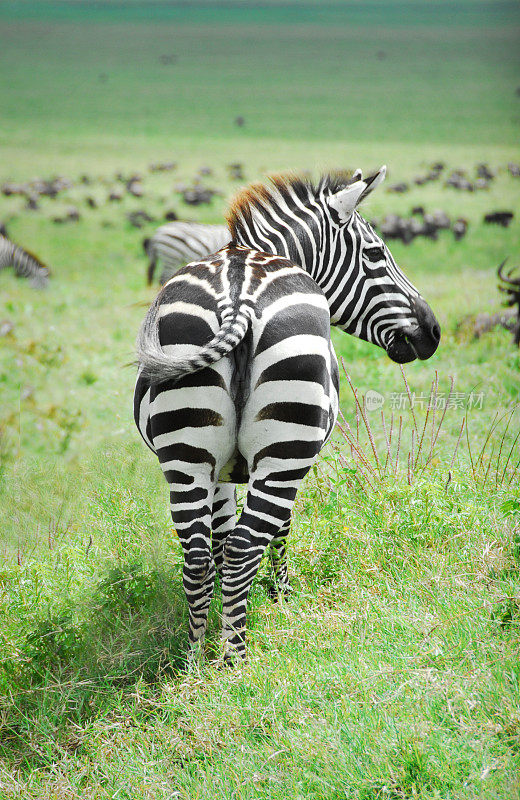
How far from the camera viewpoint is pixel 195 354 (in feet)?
9.52

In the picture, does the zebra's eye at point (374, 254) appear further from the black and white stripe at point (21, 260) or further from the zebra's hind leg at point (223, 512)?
the black and white stripe at point (21, 260)

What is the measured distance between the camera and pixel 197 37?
7850 cm

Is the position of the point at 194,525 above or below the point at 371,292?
below

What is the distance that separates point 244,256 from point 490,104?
59287 mm

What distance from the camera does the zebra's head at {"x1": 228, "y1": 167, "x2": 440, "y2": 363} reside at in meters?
3.70

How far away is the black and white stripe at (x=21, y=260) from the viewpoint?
10733 millimetres

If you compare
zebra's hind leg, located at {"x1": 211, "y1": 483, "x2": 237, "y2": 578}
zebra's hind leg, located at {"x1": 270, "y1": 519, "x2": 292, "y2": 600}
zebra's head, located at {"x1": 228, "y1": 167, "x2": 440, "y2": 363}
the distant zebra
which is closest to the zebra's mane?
zebra's head, located at {"x1": 228, "y1": 167, "x2": 440, "y2": 363}

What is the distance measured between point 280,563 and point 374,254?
5.97ft

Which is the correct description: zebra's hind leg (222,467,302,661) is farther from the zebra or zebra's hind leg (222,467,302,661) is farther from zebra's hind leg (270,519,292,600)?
zebra's hind leg (270,519,292,600)

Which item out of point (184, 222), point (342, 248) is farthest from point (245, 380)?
point (184, 222)

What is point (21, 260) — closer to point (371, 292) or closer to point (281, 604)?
point (371, 292)

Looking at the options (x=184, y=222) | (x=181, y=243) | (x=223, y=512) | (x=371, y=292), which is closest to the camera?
(x=223, y=512)

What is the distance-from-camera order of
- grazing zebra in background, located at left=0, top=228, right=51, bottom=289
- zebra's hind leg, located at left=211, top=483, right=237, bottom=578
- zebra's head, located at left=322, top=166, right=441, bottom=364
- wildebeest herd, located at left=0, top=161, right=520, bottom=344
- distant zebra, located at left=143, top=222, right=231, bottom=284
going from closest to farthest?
zebra's hind leg, located at left=211, top=483, right=237, bottom=578, zebra's head, located at left=322, top=166, right=441, bottom=364, grazing zebra in background, located at left=0, top=228, right=51, bottom=289, wildebeest herd, located at left=0, top=161, right=520, bottom=344, distant zebra, located at left=143, top=222, right=231, bottom=284

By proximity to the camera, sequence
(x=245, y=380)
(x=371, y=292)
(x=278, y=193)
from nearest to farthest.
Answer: (x=245, y=380)
(x=278, y=193)
(x=371, y=292)
